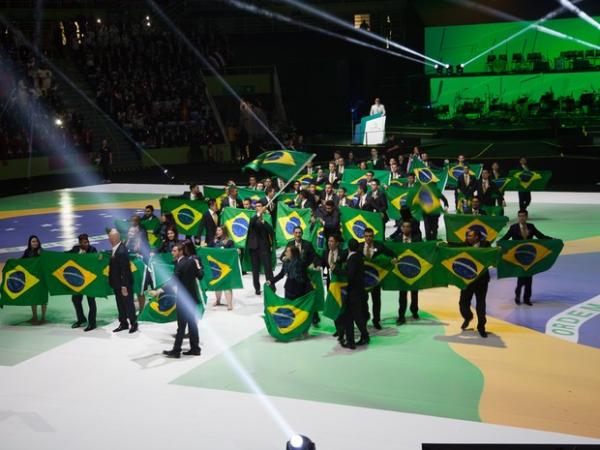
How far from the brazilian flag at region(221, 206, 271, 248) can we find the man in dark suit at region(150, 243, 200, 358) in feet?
16.1

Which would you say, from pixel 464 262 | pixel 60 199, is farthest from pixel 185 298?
pixel 60 199

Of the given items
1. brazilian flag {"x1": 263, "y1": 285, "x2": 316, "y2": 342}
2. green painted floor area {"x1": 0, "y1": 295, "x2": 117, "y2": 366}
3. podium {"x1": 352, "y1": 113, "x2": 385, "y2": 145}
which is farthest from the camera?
podium {"x1": 352, "y1": 113, "x2": 385, "y2": 145}

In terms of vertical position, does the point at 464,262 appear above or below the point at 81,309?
above

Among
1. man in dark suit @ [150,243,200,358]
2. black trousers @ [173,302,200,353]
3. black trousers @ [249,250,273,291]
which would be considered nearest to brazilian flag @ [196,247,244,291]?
black trousers @ [249,250,273,291]

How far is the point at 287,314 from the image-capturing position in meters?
12.9

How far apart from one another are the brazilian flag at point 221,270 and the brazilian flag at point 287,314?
2.05 meters

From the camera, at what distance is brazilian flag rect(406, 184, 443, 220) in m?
19.4

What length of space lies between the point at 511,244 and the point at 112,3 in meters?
33.8

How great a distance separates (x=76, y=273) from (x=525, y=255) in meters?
7.78

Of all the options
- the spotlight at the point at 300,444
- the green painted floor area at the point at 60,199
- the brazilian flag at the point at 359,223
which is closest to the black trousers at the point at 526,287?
the brazilian flag at the point at 359,223

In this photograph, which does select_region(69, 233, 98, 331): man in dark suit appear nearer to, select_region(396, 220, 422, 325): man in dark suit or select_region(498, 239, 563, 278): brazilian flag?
select_region(396, 220, 422, 325): man in dark suit

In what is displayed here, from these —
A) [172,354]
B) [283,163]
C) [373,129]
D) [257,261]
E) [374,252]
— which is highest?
[373,129]

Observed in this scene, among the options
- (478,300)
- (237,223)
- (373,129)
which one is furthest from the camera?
(373,129)

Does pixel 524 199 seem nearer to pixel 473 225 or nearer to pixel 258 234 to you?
pixel 473 225
